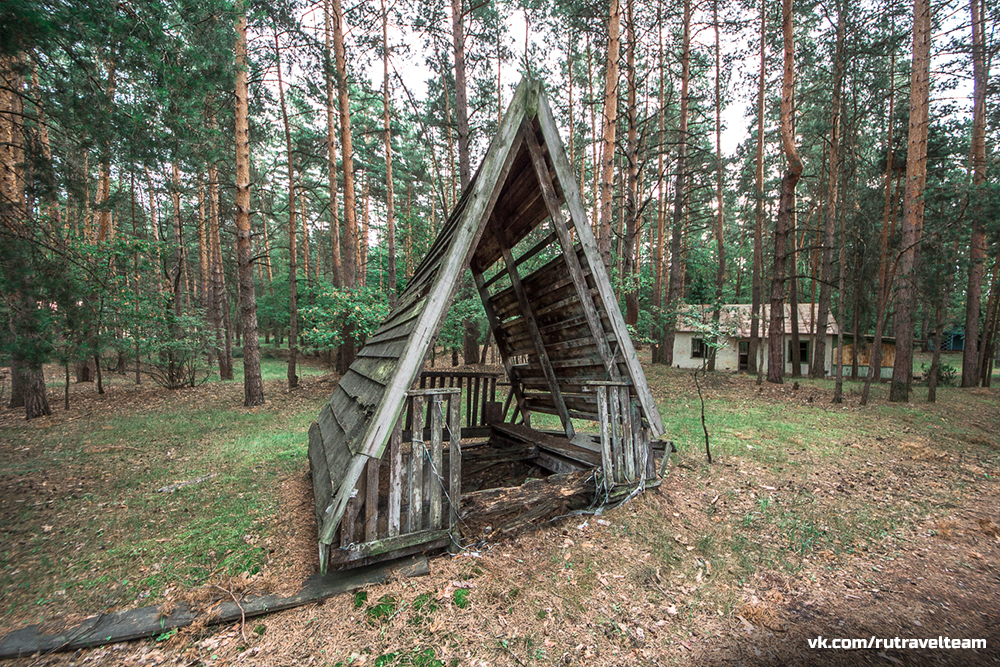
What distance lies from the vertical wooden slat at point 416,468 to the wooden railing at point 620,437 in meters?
1.85

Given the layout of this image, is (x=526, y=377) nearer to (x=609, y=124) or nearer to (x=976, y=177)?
(x=609, y=124)

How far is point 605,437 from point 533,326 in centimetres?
185

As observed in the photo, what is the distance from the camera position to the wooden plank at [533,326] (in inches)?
200

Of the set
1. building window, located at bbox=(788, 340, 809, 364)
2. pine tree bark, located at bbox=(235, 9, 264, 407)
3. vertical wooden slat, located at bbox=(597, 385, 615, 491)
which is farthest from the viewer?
building window, located at bbox=(788, 340, 809, 364)

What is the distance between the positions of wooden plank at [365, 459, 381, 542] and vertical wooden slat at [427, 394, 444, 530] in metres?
0.46

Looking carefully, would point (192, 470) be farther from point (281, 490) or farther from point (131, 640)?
point (131, 640)

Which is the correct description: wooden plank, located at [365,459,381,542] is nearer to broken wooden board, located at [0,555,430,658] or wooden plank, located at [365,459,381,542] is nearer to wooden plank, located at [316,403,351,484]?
wooden plank, located at [316,403,351,484]

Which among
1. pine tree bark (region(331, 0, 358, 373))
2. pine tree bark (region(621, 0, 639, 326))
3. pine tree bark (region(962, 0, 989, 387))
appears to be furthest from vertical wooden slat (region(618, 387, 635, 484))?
pine tree bark (region(962, 0, 989, 387))

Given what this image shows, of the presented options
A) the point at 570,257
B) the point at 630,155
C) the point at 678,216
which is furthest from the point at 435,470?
the point at 678,216

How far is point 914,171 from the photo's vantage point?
32.5 ft

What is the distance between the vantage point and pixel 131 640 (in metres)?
2.43

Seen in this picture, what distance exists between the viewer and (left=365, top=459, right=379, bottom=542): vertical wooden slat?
289 cm

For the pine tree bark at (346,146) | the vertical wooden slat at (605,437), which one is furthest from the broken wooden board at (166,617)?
the pine tree bark at (346,146)

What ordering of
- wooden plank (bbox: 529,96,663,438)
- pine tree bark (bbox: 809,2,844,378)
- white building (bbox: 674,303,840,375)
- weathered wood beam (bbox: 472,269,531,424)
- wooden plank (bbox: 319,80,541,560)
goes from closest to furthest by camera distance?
wooden plank (bbox: 319,80,541,560)
wooden plank (bbox: 529,96,663,438)
weathered wood beam (bbox: 472,269,531,424)
pine tree bark (bbox: 809,2,844,378)
white building (bbox: 674,303,840,375)
